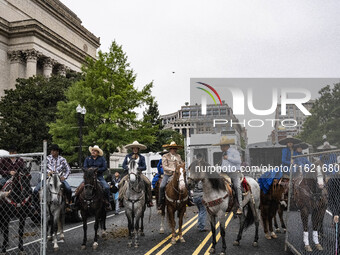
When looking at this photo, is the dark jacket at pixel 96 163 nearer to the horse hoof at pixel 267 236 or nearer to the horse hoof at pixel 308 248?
the horse hoof at pixel 267 236

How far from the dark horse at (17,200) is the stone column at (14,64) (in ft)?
168

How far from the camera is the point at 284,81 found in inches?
340

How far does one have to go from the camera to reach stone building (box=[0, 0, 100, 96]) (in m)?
53.8

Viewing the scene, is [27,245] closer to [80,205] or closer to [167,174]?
[80,205]

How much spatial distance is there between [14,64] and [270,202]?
2159 inches

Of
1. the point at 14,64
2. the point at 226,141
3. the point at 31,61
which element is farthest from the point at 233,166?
the point at 14,64

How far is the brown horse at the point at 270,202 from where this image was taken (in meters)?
9.83

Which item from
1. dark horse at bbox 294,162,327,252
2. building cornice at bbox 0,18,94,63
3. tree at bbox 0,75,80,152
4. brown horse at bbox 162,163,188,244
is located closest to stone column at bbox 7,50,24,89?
building cornice at bbox 0,18,94,63

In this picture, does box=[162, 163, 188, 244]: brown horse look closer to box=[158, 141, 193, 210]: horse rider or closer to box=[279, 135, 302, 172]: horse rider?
box=[158, 141, 193, 210]: horse rider

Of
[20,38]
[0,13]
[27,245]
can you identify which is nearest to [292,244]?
[27,245]

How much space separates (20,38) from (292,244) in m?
56.1

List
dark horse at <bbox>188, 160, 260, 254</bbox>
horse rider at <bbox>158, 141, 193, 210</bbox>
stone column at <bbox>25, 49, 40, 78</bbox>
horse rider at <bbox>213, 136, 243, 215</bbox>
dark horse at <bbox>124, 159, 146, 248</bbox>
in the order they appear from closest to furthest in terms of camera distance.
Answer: dark horse at <bbox>188, 160, 260, 254</bbox>, horse rider at <bbox>213, 136, 243, 215</bbox>, dark horse at <bbox>124, 159, 146, 248</bbox>, horse rider at <bbox>158, 141, 193, 210</bbox>, stone column at <bbox>25, 49, 40, 78</bbox>

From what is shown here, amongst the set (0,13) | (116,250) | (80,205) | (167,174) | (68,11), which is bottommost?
(116,250)

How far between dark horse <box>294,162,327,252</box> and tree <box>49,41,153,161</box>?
21.0 m
